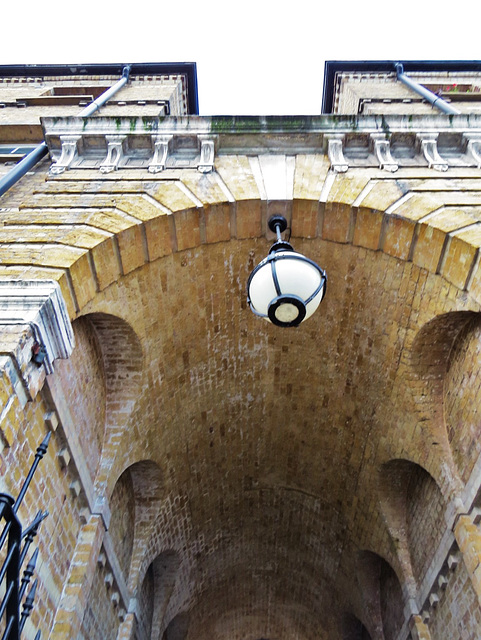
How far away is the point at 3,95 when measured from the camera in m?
14.9

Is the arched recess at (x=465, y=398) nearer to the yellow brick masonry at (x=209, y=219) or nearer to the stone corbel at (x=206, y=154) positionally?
the yellow brick masonry at (x=209, y=219)

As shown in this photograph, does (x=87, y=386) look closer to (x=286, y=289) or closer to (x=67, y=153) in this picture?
(x=286, y=289)

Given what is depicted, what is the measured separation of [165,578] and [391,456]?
486cm

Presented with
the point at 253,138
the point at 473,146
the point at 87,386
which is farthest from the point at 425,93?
the point at 87,386

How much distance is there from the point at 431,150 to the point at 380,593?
7703mm

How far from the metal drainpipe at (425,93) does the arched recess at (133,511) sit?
824 centimetres

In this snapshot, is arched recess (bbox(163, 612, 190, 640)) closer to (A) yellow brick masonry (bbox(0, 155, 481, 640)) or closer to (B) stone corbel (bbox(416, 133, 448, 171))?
(A) yellow brick masonry (bbox(0, 155, 481, 640))

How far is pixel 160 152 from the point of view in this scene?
7.19m

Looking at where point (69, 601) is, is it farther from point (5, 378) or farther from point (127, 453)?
point (5, 378)

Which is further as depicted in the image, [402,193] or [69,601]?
[402,193]

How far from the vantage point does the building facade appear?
17.5 ft

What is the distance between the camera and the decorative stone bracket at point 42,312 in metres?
4.48

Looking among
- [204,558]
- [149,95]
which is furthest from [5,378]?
[149,95]

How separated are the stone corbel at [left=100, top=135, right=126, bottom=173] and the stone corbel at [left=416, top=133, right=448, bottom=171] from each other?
4.35 m
